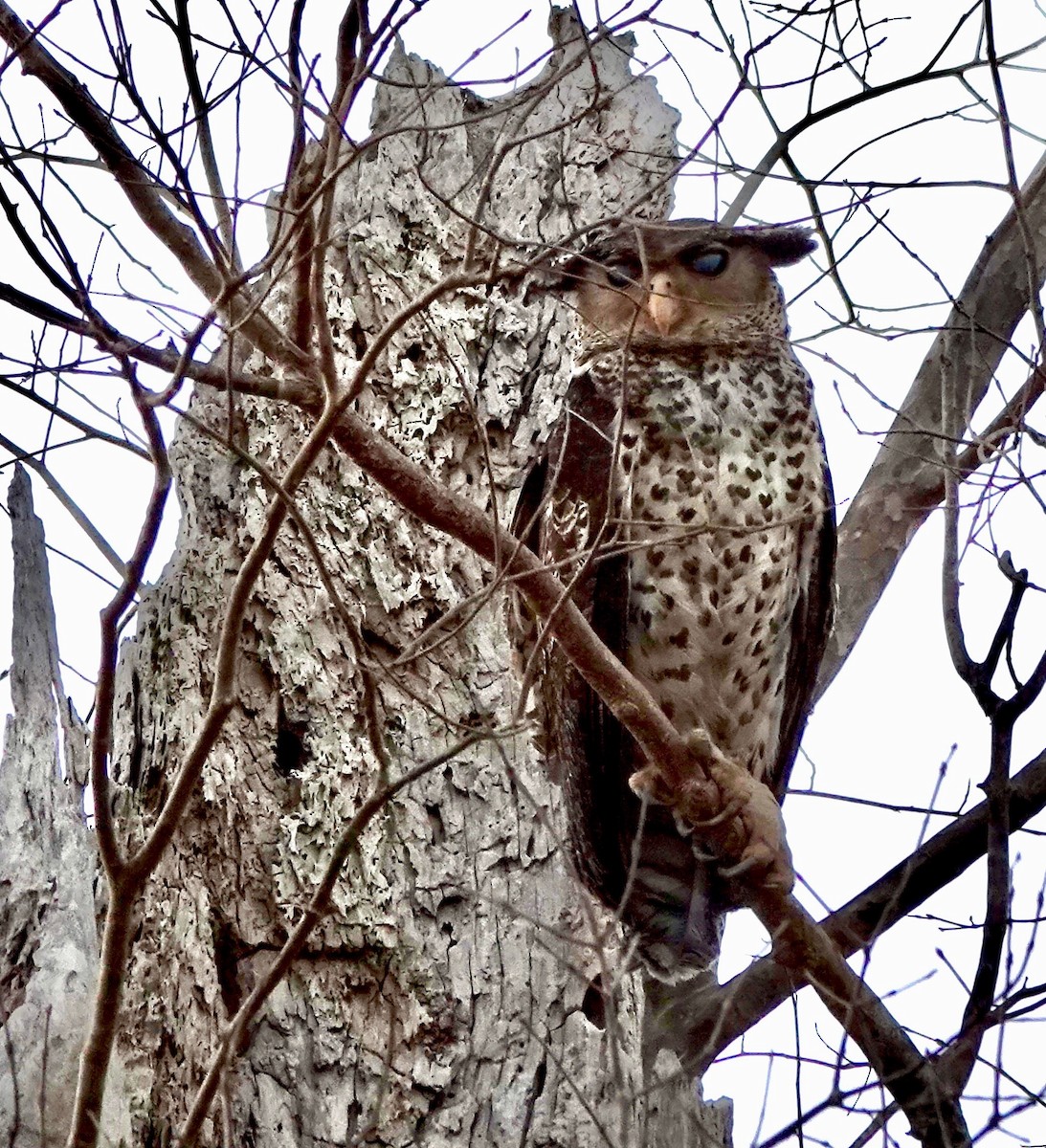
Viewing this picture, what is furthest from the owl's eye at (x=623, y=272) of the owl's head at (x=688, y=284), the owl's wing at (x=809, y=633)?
the owl's wing at (x=809, y=633)

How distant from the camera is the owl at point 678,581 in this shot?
3479mm

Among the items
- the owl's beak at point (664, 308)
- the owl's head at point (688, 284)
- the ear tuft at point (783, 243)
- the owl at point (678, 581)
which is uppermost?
the ear tuft at point (783, 243)

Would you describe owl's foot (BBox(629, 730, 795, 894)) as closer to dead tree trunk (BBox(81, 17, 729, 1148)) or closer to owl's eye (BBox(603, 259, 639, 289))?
dead tree trunk (BBox(81, 17, 729, 1148))

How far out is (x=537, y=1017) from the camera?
347 centimetres

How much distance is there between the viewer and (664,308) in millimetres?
3861

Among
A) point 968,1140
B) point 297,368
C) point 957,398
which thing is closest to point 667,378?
point 957,398

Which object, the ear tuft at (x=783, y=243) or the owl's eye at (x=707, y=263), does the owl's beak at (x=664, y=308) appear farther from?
A: the ear tuft at (x=783, y=243)

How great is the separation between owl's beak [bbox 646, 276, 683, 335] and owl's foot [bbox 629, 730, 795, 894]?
47.3 inches

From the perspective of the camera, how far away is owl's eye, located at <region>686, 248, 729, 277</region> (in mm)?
4027

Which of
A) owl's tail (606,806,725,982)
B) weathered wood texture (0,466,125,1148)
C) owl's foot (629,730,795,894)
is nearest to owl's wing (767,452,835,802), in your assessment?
owl's tail (606,806,725,982)

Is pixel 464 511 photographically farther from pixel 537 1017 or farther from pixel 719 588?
pixel 537 1017

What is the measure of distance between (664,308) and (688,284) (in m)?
0.16

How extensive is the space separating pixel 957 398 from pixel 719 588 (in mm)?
1236

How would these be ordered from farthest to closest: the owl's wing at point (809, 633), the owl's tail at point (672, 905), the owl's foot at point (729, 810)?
the owl's wing at point (809, 633)
the owl's tail at point (672, 905)
the owl's foot at point (729, 810)
